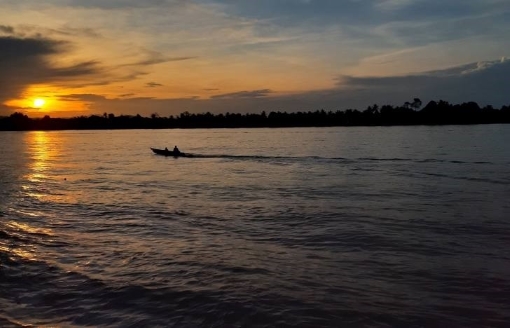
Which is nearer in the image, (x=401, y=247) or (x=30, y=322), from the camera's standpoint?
(x=30, y=322)

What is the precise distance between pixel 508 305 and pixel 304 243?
22.9 ft

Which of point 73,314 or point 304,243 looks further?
point 304,243

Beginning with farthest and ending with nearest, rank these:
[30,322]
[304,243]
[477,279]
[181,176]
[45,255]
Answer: [181,176] < [304,243] < [45,255] < [477,279] < [30,322]

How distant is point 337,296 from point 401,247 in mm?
5652

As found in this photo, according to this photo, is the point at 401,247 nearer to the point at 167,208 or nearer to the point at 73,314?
the point at 73,314

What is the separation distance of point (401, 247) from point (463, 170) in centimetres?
3031

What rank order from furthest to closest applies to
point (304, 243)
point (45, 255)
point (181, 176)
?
point (181, 176) → point (304, 243) → point (45, 255)

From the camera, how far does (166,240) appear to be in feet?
54.9

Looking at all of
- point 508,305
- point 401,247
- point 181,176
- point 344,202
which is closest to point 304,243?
point 401,247

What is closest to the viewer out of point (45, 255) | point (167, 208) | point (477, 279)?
point (477, 279)

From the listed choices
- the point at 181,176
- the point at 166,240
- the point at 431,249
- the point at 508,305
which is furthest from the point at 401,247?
the point at 181,176

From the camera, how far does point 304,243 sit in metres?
16.2

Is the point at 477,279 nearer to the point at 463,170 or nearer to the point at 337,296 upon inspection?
the point at 337,296

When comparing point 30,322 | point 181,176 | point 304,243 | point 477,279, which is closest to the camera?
point 30,322
